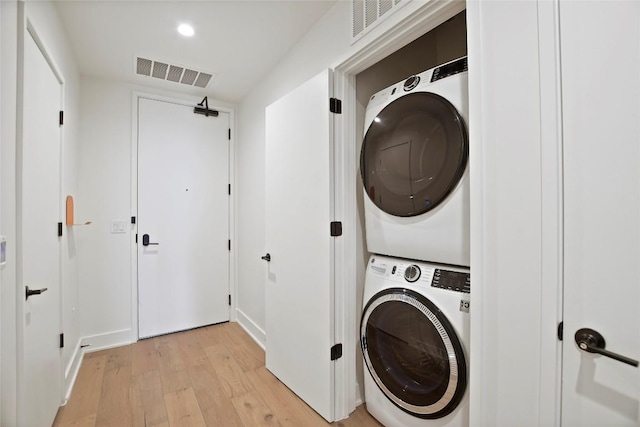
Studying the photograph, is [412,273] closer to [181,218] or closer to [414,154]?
[414,154]

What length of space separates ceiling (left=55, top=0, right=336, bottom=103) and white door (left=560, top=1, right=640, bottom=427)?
145cm

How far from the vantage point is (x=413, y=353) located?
1.35 metres

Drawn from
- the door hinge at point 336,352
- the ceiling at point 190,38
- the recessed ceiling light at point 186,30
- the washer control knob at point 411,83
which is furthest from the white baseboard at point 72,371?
the washer control knob at point 411,83

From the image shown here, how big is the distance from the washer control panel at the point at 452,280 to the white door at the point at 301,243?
0.60 meters

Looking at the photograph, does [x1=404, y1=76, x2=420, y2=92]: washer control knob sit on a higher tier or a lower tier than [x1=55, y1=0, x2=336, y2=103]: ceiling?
lower

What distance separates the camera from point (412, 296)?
1.32 m

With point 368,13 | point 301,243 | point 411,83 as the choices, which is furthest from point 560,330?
point 368,13

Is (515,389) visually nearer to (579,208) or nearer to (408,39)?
(579,208)

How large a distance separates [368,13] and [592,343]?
5.44 ft

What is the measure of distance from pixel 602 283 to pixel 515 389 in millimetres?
440

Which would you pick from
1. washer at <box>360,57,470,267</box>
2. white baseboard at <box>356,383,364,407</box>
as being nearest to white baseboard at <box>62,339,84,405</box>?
white baseboard at <box>356,383,364,407</box>

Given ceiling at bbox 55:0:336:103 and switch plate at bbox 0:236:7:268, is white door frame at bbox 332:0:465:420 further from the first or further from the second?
switch plate at bbox 0:236:7:268

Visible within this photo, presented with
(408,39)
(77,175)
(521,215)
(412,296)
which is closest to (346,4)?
(408,39)

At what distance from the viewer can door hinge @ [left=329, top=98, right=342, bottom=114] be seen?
1.65 m
